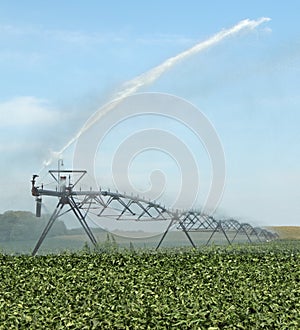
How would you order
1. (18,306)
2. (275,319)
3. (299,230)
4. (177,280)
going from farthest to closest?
(299,230), (177,280), (18,306), (275,319)

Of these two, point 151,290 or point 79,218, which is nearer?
point 151,290

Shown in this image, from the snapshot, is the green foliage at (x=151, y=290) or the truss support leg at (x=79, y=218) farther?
the truss support leg at (x=79, y=218)

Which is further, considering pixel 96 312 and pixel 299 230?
pixel 299 230

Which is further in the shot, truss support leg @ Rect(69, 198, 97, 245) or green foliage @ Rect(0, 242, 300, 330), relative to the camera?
truss support leg @ Rect(69, 198, 97, 245)

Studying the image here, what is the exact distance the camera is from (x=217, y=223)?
40594 millimetres

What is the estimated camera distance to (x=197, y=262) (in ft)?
57.0

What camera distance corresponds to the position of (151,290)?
1283cm

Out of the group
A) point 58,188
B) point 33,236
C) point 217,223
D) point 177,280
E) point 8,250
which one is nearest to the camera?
point 177,280

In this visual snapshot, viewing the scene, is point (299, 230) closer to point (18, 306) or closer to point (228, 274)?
point (228, 274)

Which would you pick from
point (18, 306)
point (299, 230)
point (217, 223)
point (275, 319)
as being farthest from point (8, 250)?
point (299, 230)

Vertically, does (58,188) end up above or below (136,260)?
above

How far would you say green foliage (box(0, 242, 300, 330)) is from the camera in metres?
9.18

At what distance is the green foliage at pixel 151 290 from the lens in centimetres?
918

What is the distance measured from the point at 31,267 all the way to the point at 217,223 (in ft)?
79.0
